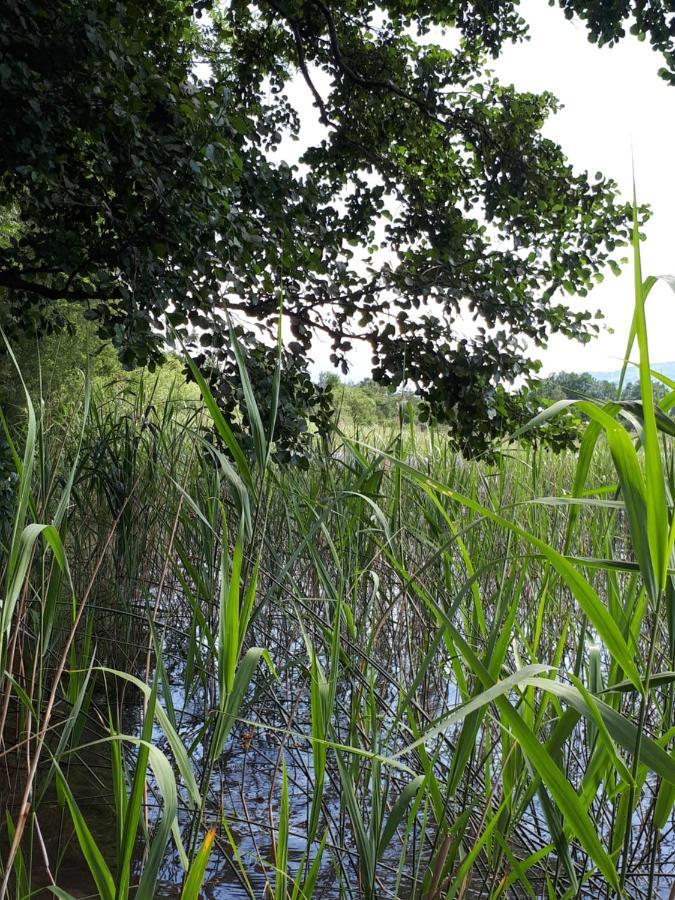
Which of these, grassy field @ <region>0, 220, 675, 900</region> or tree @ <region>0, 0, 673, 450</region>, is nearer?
grassy field @ <region>0, 220, 675, 900</region>

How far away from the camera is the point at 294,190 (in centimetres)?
283

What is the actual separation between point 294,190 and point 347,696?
6.18ft

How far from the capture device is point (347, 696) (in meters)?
2.83

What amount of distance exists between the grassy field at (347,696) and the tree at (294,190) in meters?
0.46

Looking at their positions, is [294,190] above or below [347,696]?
above

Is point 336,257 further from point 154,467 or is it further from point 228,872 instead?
point 228,872

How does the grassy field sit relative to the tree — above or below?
below

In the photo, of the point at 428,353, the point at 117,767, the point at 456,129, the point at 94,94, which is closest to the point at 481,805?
the point at 117,767

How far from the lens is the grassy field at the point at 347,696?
2.71ft

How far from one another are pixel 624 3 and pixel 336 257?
1523 millimetres

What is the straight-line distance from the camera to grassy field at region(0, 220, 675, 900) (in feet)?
2.71

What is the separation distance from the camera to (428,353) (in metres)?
2.97

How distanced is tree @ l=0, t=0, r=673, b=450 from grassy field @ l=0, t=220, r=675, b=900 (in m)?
0.46

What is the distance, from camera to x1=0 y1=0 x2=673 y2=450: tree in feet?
7.48
